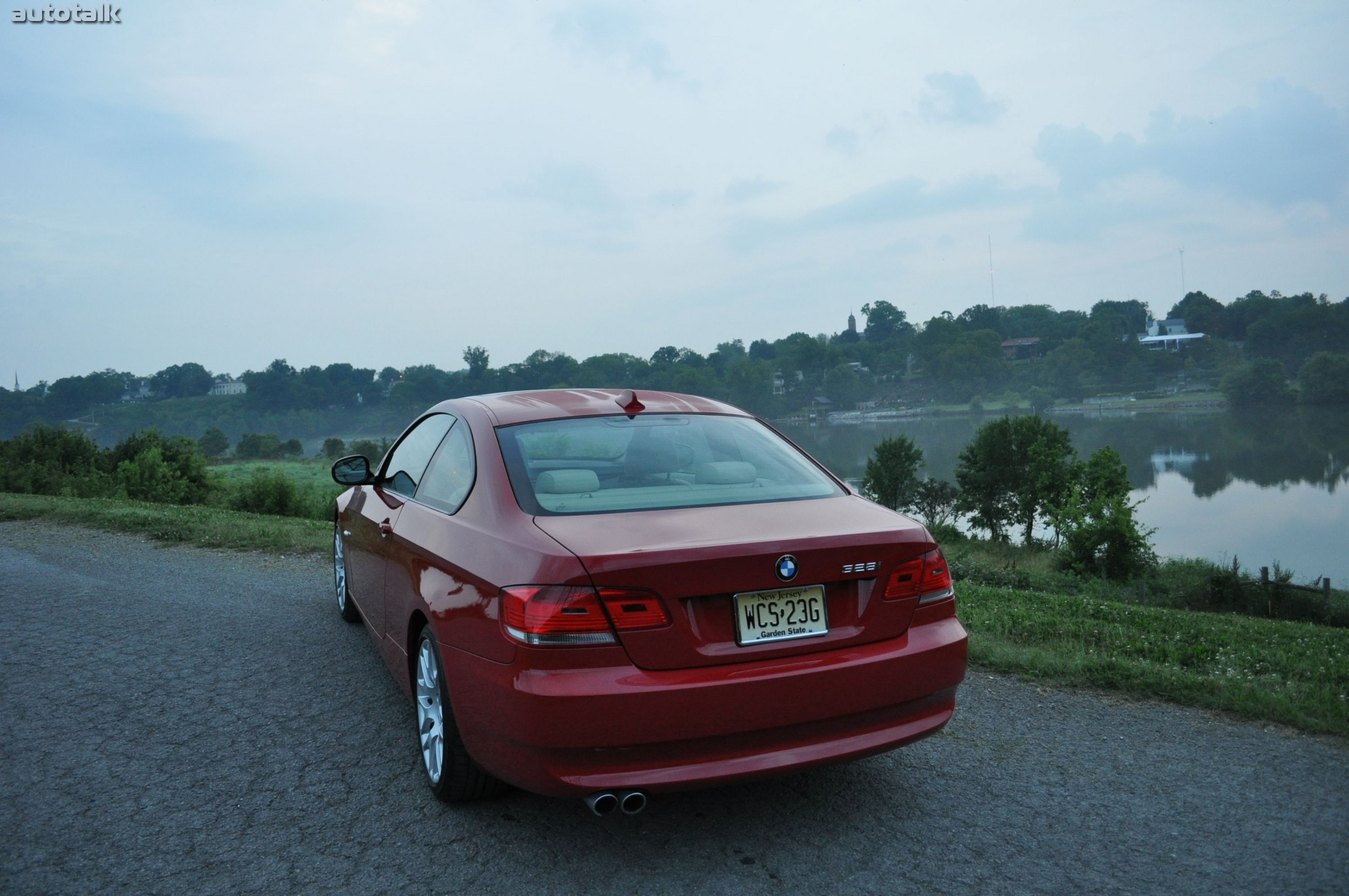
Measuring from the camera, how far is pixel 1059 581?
31.5m

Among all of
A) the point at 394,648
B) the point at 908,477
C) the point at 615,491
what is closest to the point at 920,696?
the point at 615,491

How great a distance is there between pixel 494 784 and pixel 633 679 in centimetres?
95

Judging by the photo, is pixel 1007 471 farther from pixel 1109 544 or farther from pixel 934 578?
pixel 934 578

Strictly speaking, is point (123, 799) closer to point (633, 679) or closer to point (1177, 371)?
point (633, 679)

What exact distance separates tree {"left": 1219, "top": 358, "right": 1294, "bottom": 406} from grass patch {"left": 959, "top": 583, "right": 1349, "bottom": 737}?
452ft

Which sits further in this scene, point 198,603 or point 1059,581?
point 1059,581

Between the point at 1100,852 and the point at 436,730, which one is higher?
the point at 436,730

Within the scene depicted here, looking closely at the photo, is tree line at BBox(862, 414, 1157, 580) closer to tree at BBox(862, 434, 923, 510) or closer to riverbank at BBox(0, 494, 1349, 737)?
tree at BBox(862, 434, 923, 510)

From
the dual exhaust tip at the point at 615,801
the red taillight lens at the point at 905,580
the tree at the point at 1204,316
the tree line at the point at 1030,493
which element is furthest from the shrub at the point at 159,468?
the tree at the point at 1204,316

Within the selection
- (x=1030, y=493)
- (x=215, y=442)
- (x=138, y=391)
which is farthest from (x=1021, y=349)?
(x=138, y=391)

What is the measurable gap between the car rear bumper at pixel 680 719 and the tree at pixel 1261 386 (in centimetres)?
14373

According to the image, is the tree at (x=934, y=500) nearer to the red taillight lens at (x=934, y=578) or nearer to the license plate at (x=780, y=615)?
the red taillight lens at (x=934, y=578)

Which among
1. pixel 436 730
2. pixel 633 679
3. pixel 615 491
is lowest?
pixel 436 730

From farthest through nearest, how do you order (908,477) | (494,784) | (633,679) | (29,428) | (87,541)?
(908,477), (29,428), (87,541), (494,784), (633,679)
